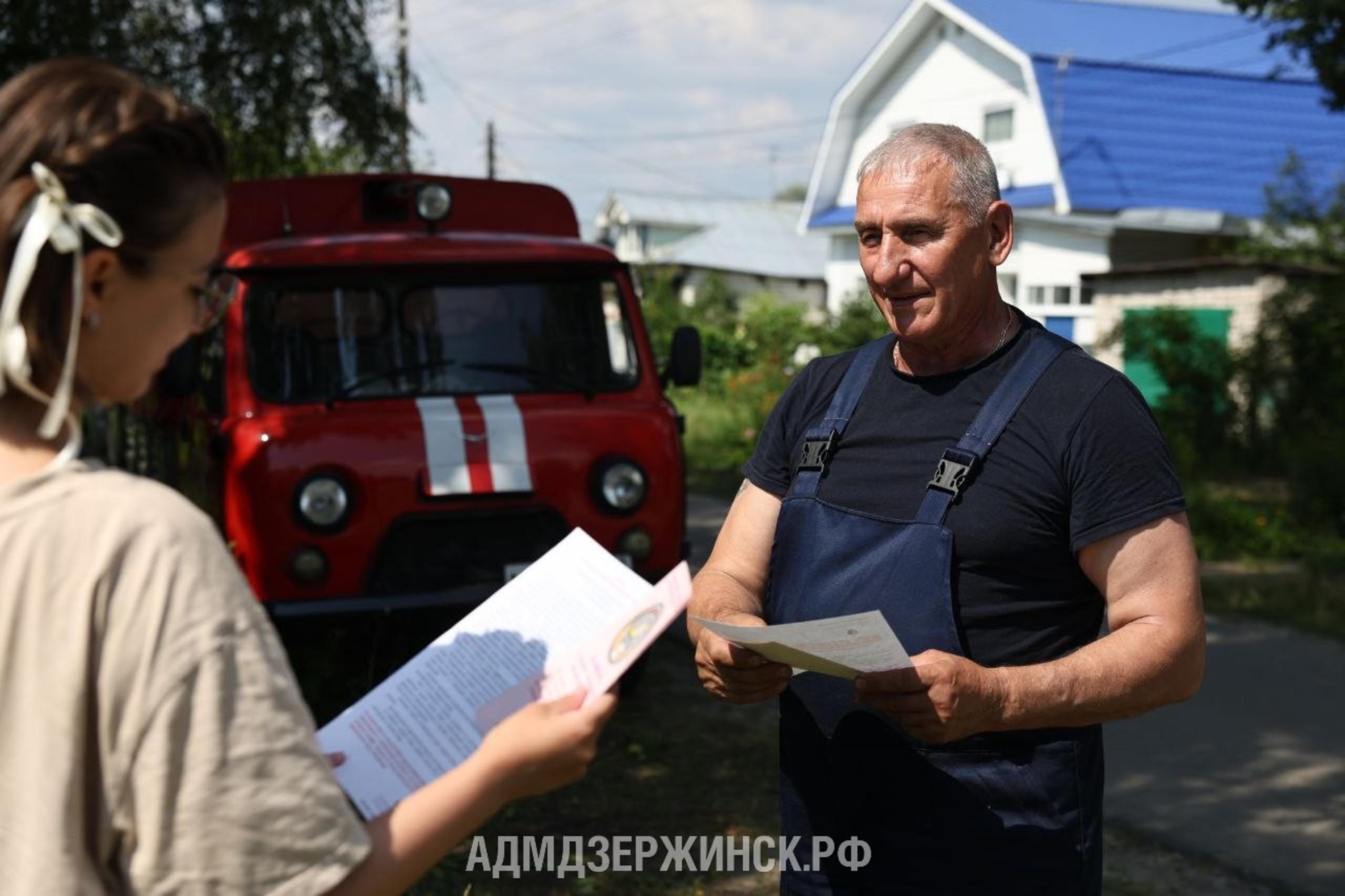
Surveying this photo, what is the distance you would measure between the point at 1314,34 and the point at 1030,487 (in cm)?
1020

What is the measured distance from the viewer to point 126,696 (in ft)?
4.17

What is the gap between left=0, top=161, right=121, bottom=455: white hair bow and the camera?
1.27 metres

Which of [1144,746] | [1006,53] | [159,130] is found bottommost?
[1144,746]

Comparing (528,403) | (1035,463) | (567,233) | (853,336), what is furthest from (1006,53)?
(1035,463)

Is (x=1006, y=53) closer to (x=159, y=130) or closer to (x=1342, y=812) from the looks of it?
(x=1342, y=812)

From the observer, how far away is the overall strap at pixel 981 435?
242cm

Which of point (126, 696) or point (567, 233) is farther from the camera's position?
point (567, 233)

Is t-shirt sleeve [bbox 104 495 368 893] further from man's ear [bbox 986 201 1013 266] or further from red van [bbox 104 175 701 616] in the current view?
red van [bbox 104 175 701 616]

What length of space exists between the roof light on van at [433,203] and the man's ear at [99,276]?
5870 millimetres

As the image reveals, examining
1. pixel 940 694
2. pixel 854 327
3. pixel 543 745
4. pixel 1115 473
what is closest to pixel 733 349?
pixel 854 327

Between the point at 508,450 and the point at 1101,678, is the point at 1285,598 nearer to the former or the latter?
the point at 508,450

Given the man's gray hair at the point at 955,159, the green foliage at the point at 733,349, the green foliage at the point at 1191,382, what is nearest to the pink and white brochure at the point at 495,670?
the man's gray hair at the point at 955,159

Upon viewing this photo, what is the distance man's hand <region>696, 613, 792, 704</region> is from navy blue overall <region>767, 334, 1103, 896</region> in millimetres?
121

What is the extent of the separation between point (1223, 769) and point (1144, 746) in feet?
1.26
